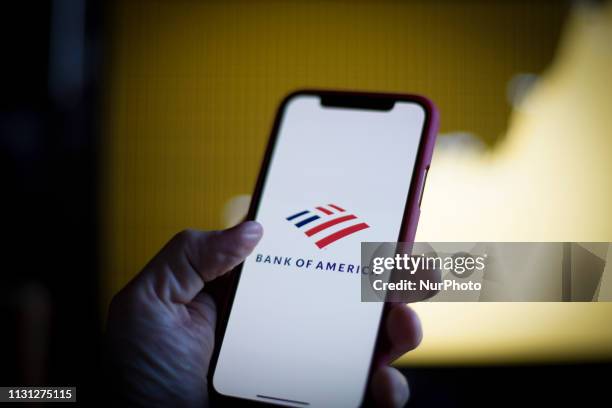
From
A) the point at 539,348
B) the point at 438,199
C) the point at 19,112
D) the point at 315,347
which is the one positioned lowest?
the point at 539,348

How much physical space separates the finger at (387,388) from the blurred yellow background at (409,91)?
1.69ft

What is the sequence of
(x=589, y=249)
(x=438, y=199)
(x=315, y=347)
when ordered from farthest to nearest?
1. (x=438, y=199)
2. (x=589, y=249)
3. (x=315, y=347)

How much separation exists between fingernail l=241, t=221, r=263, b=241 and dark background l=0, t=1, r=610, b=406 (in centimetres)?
57

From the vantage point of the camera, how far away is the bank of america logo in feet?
Result: 1.82

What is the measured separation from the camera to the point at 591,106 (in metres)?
1.04

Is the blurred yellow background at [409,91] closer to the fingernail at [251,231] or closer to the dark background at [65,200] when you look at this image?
the dark background at [65,200]

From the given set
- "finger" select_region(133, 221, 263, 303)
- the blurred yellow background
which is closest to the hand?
"finger" select_region(133, 221, 263, 303)

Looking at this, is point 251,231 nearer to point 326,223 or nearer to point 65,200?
point 326,223

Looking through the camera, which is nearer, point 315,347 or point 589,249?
point 315,347

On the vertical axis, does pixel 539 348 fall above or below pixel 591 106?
below

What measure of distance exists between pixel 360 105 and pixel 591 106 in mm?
648

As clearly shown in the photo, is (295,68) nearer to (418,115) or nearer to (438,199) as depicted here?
(438,199)

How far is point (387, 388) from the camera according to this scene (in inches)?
19.5

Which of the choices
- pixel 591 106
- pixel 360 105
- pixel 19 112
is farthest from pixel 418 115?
pixel 19 112
